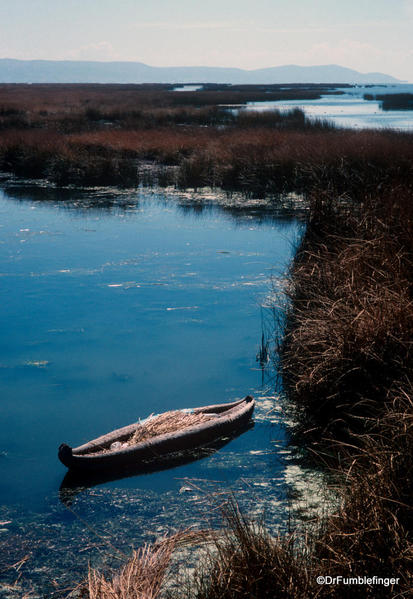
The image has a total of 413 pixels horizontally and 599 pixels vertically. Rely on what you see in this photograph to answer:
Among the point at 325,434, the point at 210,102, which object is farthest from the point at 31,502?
the point at 210,102

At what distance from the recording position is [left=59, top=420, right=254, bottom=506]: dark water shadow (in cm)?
525

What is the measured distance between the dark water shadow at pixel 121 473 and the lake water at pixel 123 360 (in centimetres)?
3

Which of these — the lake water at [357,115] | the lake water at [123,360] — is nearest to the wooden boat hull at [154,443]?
the lake water at [123,360]

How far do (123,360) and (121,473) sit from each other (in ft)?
8.55

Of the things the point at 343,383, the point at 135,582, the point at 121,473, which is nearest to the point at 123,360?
the point at 121,473

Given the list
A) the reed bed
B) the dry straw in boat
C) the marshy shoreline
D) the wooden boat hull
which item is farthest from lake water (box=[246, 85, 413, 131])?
the reed bed

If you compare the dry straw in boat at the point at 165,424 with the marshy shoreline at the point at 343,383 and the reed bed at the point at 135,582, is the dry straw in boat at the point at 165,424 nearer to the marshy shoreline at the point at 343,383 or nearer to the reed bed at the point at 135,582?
the marshy shoreline at the point at 343,383

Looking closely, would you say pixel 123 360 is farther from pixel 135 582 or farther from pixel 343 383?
pixel 135 582

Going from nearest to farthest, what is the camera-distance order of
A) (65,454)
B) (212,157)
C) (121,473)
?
(65,454) < (121,473) < (212,157)

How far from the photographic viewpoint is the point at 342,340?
5.82 meters

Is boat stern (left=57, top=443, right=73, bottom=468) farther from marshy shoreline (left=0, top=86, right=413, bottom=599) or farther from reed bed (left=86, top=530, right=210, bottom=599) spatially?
reed bed (left=86, top=530, right=210, bottom=599)

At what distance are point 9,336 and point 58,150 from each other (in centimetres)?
1375

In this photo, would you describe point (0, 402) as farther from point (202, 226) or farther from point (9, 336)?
point (202, 226)

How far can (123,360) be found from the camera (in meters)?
7.93
